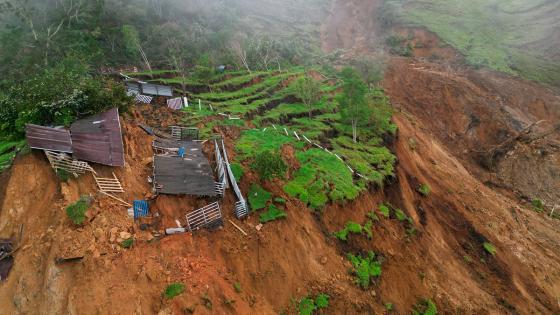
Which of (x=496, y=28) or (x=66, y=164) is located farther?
(x=496, y=28)

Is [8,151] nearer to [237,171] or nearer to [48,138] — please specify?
[48,138]

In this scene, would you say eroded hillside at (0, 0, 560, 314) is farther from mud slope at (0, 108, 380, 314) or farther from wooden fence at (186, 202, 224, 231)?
wooden fence at (186, 202, 224, 231)

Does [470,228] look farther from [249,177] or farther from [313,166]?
[249,177]

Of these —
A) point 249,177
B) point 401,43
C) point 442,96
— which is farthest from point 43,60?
point 401,43

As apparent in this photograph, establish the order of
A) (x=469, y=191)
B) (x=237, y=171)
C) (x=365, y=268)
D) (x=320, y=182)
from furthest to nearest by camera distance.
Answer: (x=469, y=191) < (x=320, y=182) < (x=237, y=171) < (x=365, y=268)

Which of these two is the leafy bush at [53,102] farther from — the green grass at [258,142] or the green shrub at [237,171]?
the green grass at [258,142]

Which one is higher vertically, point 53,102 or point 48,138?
point 53,102

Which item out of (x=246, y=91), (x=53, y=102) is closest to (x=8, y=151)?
(x=53, y=102)
